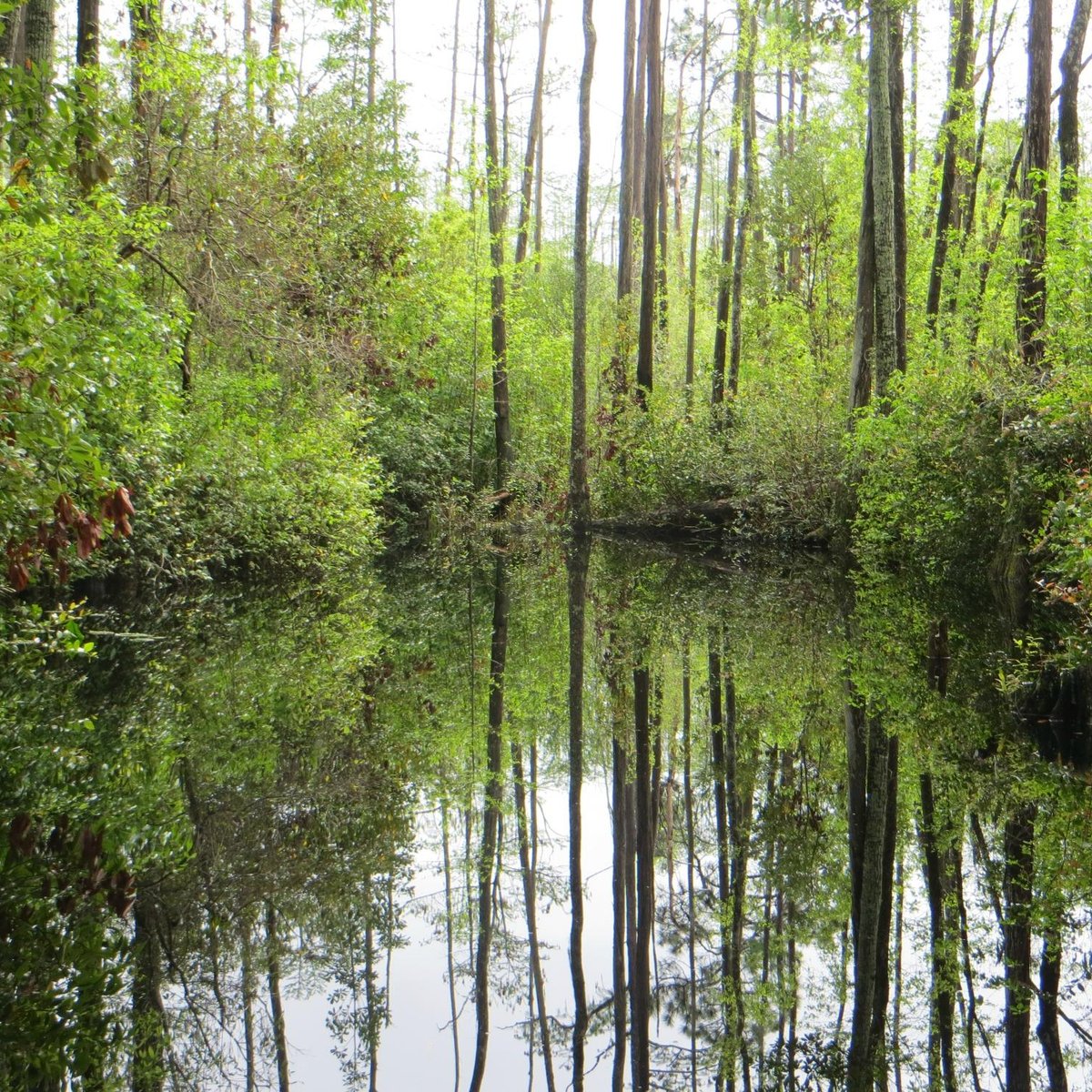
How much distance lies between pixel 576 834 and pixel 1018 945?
2291 millimetres

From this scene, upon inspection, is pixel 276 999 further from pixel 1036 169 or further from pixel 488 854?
pixel 1036 169

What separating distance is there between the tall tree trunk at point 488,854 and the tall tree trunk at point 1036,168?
7550 millimetres

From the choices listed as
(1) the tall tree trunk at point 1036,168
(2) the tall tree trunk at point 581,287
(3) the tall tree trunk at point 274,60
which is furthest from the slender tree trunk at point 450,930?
(2) the tall tree trunk at point 581,287

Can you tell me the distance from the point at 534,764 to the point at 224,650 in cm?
405

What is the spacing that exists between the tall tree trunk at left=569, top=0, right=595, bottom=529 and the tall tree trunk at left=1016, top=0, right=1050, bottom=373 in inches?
416

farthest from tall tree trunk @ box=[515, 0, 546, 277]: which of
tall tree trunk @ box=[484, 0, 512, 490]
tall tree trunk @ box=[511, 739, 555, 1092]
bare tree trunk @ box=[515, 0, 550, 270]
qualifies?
tall tree trunk @ box=[511, 739, 555, 1092]

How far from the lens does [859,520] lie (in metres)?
14.8

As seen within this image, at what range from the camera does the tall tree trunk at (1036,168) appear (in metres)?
12.8

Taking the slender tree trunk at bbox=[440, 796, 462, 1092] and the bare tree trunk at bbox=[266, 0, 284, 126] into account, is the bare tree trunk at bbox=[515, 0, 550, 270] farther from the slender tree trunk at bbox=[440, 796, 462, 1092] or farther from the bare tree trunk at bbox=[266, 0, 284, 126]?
the slender tree trunk at bbox=[440, 796, 462, 1092]

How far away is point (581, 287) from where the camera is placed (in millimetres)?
23375

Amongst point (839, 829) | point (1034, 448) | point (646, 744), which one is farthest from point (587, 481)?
point (839, 829)

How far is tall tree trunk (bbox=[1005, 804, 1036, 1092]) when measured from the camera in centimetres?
316

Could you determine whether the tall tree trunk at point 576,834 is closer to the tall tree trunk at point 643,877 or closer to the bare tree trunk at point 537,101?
the tall tree trunk at point 643,877

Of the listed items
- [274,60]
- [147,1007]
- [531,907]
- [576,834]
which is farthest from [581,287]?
[147,1007]
